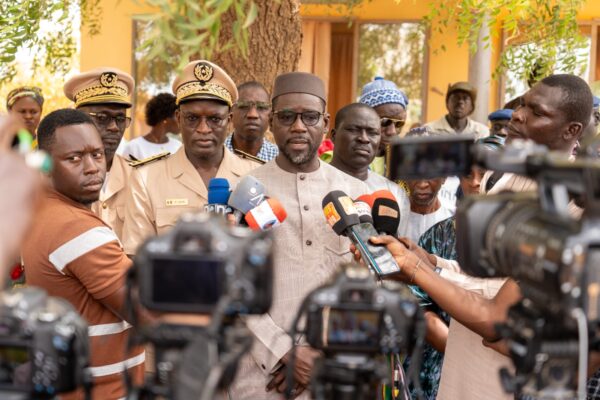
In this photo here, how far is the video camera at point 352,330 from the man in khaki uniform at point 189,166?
1.82 metres

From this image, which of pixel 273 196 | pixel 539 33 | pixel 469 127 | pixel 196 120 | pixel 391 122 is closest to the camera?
pixel 273 196

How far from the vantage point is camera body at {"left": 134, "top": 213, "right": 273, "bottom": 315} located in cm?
199

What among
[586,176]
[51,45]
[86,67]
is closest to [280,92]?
[586,176]

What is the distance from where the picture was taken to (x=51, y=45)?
7.33 m

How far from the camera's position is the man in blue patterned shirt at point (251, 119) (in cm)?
565

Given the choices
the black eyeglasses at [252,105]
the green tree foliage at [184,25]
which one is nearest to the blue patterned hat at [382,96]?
the black eyeglasses at [252,105]

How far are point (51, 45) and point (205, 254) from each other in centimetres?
591

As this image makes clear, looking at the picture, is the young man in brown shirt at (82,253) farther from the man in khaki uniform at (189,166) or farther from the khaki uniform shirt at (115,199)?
the khaki uniform shirt at (115,199)

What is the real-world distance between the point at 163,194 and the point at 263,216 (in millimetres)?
1084

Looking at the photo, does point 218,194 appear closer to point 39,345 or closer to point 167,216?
point 167,216

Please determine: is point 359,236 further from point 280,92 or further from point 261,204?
point 280,92

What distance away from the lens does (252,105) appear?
5645 mm

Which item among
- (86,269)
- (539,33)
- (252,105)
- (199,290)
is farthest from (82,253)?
(539,33)

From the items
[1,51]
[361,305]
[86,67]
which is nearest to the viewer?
[361,305]
